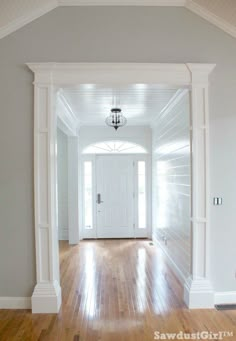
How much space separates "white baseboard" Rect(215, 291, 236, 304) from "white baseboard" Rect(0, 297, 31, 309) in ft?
7.02

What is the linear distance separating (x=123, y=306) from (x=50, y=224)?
126cm

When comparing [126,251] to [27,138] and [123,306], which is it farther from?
[27,138]

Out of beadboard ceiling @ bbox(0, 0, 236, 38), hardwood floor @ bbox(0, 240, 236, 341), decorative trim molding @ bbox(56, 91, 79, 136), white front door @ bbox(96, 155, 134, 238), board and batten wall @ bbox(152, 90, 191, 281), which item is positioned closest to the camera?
hardwood floor @ bbox(0, 240, 236, 341)

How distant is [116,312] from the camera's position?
2951 mm

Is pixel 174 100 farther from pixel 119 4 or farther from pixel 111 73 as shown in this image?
pixel 119 4

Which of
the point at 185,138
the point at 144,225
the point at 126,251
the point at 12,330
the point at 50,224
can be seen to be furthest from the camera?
the point at 144,225

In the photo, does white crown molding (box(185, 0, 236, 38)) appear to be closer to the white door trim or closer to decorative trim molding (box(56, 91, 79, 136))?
the white door trim

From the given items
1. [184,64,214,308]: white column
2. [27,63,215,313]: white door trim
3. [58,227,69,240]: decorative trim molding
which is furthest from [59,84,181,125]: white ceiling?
[58,227,69,240]: decorative trim molding

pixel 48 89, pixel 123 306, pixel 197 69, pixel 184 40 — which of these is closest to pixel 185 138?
pixel 197 69

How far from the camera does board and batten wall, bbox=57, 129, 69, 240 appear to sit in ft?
22.0

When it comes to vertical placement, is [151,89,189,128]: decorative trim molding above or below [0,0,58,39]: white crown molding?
below

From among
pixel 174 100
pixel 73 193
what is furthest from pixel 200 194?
pixel 73 193

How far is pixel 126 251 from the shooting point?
5473mm

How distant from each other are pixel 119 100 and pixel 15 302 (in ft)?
10.3
